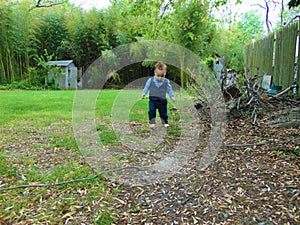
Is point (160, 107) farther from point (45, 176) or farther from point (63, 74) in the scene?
point (63, 74)

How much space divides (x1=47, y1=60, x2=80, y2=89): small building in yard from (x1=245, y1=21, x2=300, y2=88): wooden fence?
6.32 meters

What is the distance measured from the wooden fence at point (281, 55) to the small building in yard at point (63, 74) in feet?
20.7

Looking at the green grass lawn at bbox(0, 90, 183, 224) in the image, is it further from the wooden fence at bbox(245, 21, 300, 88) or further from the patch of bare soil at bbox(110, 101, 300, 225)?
the wooden fence at bbox(245, 21, 300, 88)

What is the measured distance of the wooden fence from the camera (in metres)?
4.11

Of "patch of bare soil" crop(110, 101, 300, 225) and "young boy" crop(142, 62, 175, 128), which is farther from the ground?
"young boy" crop(142, 62, 175, 128)

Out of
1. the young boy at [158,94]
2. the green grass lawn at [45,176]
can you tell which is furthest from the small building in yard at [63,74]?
the young boy at [158,94]

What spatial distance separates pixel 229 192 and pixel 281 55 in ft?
12.6

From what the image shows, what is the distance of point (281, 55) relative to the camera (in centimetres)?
461

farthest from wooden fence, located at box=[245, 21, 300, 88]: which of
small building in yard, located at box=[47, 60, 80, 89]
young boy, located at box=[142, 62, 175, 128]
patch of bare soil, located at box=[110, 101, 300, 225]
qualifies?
small building in yard, located at box=[47, 60, 80, 89]

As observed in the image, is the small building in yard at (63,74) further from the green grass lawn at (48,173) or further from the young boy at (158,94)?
the young boy at (158,94)

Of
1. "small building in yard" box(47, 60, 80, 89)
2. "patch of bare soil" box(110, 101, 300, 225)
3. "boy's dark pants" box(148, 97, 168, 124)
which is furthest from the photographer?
"small building in yard" box(47, 60, 80, 89)

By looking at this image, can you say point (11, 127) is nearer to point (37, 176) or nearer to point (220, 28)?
point (37, 176)

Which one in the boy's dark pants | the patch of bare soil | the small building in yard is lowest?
the patch of bare soil

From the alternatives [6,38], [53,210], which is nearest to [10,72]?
[6,38]
